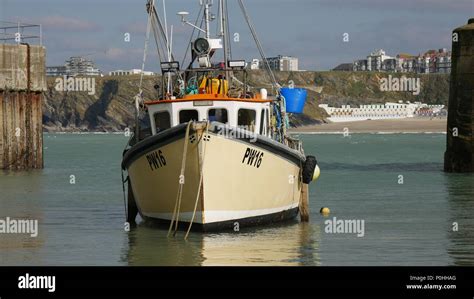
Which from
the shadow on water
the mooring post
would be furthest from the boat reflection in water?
the mooring post

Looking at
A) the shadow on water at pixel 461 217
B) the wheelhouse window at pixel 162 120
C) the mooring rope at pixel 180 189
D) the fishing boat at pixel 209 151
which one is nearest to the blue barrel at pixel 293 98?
the fishing boat at pixel 209 151

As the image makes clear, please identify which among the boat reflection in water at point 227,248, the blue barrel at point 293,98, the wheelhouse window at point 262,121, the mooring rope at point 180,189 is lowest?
the boat reflection in water at point 227,248

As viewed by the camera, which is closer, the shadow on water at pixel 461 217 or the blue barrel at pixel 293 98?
the shadow on water at pixel 461 217

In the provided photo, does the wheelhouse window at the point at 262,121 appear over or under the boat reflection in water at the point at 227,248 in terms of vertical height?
over

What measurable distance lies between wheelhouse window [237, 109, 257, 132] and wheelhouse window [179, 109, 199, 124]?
1293 mm

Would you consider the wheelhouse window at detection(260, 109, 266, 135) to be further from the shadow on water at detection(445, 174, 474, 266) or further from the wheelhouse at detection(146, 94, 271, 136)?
the shadow on water at detection(445, 174, 474, 266)

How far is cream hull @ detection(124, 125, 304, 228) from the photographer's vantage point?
27.4 meters

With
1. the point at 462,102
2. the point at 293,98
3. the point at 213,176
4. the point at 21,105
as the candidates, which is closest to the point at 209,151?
the point at 213,176

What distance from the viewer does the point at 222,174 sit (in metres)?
27.7

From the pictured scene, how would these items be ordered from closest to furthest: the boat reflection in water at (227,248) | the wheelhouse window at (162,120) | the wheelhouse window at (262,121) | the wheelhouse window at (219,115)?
the boat reflection in water at (227,248), the wheelhouse window at (219,115), the wheelhouse window at (162,120), the wheelhouse window at (262,121)

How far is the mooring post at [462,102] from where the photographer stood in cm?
5094

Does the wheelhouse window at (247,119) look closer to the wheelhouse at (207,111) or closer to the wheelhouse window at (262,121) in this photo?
the wheelhouse at (207,111)

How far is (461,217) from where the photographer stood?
3566 cm
